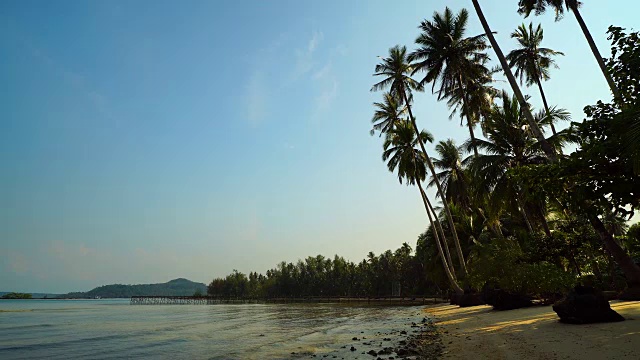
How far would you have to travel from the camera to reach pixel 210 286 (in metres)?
169

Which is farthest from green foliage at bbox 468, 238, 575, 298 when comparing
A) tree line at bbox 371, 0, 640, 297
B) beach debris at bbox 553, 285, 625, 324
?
beach debris at bbox 553, 285, 625, 324

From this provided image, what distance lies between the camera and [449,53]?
27844 millimetres

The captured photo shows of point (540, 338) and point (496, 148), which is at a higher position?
point (496, 148)

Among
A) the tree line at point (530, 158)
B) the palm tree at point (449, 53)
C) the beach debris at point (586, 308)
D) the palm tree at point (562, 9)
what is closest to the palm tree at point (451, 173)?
the tree line at point (530, 158)

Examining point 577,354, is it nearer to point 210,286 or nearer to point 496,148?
point 496,148

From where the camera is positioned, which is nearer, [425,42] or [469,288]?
[425,42]

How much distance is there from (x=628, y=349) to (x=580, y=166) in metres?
4.16

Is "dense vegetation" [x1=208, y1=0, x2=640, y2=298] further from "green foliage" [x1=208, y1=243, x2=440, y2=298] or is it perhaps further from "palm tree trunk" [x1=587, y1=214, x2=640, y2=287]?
"green foliage" [x1=208, y1=243, x2=440, y2=298]

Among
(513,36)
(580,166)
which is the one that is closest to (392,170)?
(513,36)

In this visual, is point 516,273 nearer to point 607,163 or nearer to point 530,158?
point 530,158

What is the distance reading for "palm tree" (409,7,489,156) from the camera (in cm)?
2778

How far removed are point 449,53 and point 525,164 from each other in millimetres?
10258

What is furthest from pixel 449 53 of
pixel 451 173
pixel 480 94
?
pixel 451 173

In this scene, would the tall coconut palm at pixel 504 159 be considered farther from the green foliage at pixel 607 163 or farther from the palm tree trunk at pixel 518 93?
the green foliage at pixel 607 163
